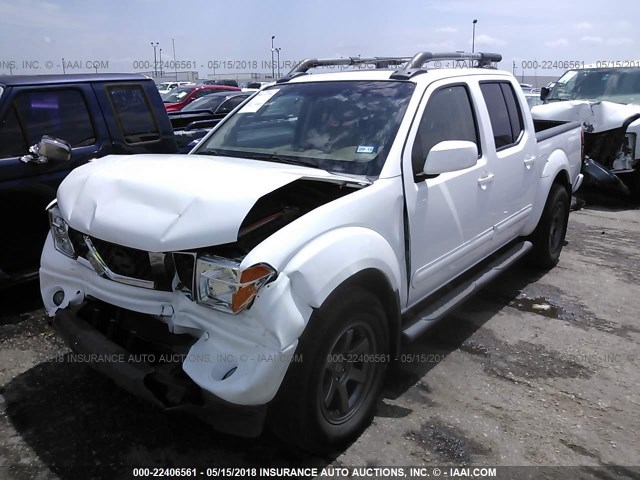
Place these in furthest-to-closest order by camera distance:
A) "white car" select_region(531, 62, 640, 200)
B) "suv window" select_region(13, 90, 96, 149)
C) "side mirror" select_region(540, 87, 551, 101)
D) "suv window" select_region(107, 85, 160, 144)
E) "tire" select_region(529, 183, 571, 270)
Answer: "side mirror" select_region(540, 87, 551, 101) → "white car" select_region(531, 62, 640, 200) → "tire" select_region(529, 183, 571, 270) → "suv window" select_region(107, 85, 160, 144) → "suv window" select_region(13, 90, 96, 149)

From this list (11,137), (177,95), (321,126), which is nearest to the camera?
(321,126)

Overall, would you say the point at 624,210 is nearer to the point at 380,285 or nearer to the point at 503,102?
the point at 503,102

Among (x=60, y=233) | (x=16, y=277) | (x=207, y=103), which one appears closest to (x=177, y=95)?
(x=207, y=103)

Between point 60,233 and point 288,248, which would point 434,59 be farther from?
point 60,233

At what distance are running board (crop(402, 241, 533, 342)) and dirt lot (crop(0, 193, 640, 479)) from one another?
17.6 inches

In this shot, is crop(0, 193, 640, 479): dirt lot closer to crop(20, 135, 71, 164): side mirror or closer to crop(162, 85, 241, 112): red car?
crop(20, 135, 71, 164): side mirror

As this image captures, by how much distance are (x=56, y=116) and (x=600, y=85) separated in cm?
953

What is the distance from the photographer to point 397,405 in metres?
3.17

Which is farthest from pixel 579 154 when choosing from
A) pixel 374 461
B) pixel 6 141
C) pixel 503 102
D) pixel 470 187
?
pixel 6 141

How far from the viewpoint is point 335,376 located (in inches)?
104

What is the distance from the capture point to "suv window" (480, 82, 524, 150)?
13.5 feet

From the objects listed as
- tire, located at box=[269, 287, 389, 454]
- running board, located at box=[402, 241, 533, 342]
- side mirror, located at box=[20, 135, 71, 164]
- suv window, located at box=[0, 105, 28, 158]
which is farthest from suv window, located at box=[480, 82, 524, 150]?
suv window, located at box=[0, 105, 28, 158]

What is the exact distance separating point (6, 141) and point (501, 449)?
4.16 m

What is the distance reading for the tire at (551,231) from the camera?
16.8 ft
